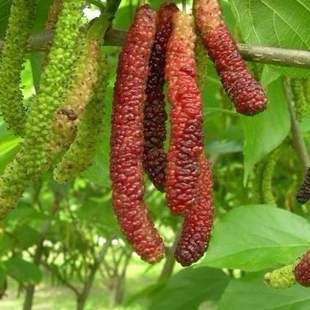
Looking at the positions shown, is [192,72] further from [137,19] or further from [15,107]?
[15,107]

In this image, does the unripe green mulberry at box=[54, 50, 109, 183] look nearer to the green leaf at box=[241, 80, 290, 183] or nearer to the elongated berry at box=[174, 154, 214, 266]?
the elongated berry at box=[174, 154, 214, 266]

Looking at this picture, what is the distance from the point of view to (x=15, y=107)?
1.00 metres

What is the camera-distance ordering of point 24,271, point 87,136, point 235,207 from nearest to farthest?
1. point 87,136
2. point 235,207
3. point 24,271

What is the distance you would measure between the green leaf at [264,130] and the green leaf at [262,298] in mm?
233

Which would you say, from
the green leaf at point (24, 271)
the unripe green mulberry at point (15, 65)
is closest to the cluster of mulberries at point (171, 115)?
the unripe green mulberry at point (15, 65)

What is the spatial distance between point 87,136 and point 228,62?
19 cm

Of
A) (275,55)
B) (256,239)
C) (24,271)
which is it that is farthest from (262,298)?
(24,271)

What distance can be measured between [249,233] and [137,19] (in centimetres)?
85

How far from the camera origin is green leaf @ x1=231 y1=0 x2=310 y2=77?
119 cm

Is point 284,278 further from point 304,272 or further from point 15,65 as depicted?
point 15,65

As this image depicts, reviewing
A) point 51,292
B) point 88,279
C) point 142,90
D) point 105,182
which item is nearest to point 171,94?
point 142,90

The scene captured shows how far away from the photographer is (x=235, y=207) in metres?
1.99

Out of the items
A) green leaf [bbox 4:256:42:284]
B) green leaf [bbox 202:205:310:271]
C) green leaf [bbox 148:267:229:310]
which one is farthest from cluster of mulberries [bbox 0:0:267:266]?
green leaf [bbox 4:256:42:284]

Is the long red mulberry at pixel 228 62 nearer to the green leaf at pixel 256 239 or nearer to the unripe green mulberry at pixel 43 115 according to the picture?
the unripe green mulberry at pixel 43 115
